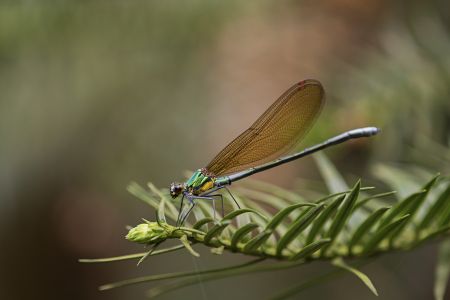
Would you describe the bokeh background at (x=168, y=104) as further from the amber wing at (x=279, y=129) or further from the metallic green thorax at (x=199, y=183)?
the metallic green thorax at (x=199, y=183)

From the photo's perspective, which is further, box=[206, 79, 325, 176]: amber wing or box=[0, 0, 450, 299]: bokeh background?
box=[0, 0, 450, 299]: bokeh background

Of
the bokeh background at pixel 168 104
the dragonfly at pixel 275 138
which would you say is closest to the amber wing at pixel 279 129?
the dragonfly at pixel 275 138

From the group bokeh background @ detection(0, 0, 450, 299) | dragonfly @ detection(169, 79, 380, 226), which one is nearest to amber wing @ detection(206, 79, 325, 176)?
dragonfly @ detection(169, 79, 380, 226)

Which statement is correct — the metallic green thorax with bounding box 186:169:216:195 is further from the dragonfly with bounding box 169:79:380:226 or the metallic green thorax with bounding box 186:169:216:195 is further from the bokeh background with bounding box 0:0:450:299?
the bokeh background with bounding box 0:0:450:299

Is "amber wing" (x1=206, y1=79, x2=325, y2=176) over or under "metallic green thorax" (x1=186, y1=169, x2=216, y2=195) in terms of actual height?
over

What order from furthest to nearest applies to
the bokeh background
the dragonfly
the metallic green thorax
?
the bokeh background, the dragonfly, the metallic green thorax

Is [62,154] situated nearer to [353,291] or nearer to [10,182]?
[10,182]

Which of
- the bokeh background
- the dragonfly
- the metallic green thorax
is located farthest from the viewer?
the bokeh background
